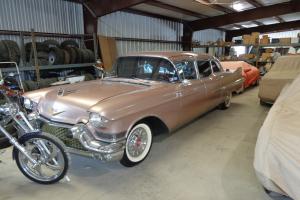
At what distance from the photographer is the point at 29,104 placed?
329 cm

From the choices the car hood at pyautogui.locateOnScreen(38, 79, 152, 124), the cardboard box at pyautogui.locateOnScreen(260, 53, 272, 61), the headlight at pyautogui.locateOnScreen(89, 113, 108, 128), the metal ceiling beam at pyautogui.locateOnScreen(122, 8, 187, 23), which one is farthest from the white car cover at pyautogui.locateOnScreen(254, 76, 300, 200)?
the cardboard box at pyautogui.locateOnScreen(260, 53, 272, 61)

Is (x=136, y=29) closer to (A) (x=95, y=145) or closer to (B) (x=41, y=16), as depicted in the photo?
(B) (x=41, y=16)

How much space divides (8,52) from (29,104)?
2.87 metres

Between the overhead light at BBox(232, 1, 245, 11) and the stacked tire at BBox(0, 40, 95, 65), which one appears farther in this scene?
the overhead light at BBox(232, 1, 245, 11)

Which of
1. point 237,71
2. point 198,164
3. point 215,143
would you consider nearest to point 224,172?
point 198,164

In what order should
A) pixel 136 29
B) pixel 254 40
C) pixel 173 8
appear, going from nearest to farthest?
pixel 136 29
pixel 173 8
pixel 254 40

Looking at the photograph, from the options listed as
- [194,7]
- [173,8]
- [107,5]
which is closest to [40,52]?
[107,5]

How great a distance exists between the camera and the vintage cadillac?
2.58 m

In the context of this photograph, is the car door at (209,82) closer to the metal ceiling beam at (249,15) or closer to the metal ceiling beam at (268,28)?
the metal ceiling beam at (249,15)

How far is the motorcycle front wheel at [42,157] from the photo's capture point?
249 centimetres

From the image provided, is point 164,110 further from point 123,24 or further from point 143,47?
point 143,47

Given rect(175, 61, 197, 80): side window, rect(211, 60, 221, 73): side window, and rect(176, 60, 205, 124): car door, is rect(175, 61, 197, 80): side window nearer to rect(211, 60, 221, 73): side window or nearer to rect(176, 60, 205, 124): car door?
rect(176, 60, 205, 124): car door

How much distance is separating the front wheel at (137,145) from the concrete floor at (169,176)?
0.10 metres

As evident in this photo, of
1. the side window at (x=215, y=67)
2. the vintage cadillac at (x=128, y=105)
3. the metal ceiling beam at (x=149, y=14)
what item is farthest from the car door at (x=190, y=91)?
the metal ceiling beam at (x=149, y=14)
